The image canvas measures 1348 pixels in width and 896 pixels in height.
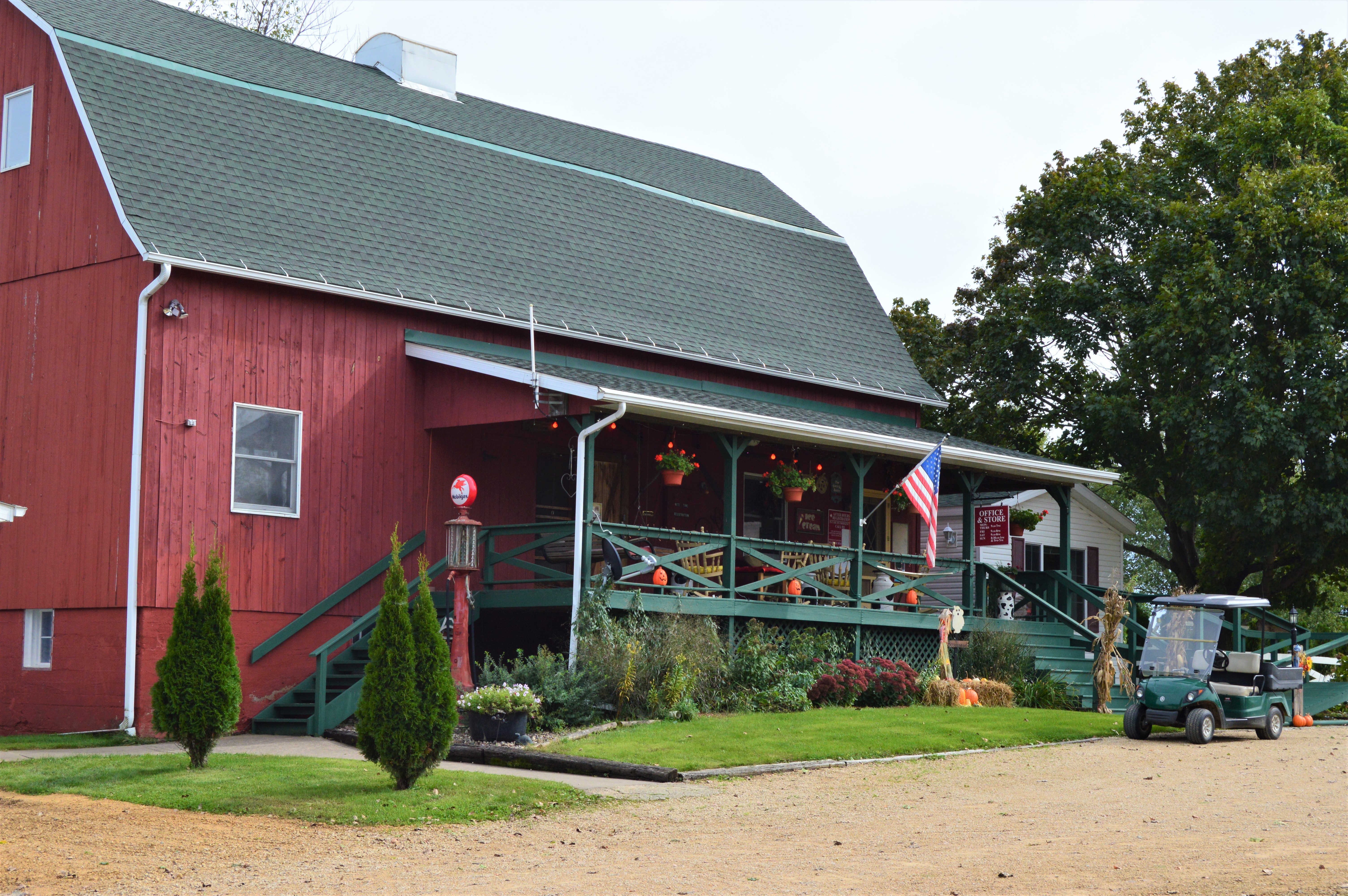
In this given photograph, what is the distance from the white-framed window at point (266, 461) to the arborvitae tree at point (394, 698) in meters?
5.86

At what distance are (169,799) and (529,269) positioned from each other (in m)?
11.0

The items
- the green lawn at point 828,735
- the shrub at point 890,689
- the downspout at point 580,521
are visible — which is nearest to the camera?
the green lawn at point 828,735

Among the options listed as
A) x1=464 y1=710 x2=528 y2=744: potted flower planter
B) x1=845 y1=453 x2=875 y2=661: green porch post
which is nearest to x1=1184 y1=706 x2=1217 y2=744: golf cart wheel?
x1=845 y1=453 x2=875 y2=661: green porch post

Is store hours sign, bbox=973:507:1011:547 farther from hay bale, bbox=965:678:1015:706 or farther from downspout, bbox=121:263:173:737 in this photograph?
downspout, bbox=121:263:173:737

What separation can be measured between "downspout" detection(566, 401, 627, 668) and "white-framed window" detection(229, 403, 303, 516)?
3392 mm

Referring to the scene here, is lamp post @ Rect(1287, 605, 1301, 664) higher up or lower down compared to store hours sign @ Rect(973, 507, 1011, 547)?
lower down

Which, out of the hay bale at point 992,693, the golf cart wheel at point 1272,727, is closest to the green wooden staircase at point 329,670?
the hay bale at point 992,693

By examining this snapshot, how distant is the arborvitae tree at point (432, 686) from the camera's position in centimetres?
1159

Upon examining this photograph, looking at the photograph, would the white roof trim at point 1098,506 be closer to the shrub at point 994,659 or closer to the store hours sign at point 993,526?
the store hours sign at point 993,526

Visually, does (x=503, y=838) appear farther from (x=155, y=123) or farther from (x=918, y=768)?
(x=155, y=123)

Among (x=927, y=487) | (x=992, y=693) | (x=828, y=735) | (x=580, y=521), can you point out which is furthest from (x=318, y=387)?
(x=992, y=693)

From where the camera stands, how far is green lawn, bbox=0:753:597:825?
1091 cm

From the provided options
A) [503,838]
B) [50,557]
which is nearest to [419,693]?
[503,838]

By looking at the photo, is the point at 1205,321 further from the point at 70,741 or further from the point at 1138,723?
the point at 70,741
